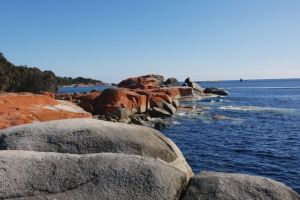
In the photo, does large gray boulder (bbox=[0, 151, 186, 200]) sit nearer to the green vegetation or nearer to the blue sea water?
the blue sea water

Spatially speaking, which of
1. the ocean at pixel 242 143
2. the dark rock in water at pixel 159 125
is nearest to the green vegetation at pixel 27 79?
the ocean at pixel 242 143

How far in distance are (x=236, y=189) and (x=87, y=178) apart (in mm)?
2937

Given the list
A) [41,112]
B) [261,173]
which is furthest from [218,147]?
[41,112]

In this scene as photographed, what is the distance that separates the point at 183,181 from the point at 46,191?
273cm

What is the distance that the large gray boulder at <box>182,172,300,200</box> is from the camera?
791cm

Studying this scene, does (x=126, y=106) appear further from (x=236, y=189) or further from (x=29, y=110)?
(x=236, y=189)

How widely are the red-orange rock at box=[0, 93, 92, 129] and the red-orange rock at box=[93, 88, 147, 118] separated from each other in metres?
21.1

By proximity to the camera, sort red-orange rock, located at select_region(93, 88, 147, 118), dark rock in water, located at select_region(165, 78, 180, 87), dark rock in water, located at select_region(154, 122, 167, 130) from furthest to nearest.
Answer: dark rock in water, located at select_region(165, 78, 180, 87) → red-orange rock, located at select_region(93, 88, 147, 118) → dark rock in water, located at select_region(154, 122, 167, 130)

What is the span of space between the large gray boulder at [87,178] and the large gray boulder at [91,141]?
994mm

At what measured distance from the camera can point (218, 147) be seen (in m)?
30.7

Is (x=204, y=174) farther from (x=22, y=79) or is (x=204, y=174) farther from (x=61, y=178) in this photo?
(x=22, y=79)

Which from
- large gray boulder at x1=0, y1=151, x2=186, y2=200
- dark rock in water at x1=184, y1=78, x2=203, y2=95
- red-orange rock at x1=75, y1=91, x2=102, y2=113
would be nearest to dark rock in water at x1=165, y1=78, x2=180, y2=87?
dark rock in water at x1=184, y1=78, x2=203, y2=95

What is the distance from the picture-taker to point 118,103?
147ft

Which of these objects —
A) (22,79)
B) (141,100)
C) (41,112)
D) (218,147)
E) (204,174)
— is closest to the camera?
(204,174)
